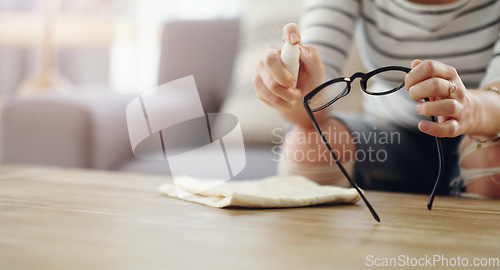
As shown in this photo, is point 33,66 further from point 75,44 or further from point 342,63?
point 342,63

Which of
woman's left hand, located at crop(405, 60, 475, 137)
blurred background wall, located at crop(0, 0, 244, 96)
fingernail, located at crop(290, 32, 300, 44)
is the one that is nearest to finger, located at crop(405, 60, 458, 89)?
woman's left hand, located at crop(405, 60, 475, 137)

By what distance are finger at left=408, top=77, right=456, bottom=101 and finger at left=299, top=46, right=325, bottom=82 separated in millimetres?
145

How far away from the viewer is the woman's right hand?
554mm

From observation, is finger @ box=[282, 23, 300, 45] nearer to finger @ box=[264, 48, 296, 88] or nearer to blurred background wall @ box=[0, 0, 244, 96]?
finger @ box=[264, 48, 296, 88]

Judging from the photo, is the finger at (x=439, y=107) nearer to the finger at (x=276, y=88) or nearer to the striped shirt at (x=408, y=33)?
the finger at (x=276, y=88)

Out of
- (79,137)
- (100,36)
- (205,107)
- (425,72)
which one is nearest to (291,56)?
(425,72)

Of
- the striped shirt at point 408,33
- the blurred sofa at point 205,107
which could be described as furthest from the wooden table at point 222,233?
the blurred sofa at point 205,107

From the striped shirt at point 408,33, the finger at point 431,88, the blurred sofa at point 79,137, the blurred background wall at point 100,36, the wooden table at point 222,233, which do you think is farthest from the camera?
the blurred background wall at point 100,36

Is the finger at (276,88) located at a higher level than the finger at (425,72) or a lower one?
lower

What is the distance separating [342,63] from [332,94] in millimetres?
368

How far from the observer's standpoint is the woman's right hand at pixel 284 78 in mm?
554

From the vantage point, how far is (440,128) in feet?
1.61

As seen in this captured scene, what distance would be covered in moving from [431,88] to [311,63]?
0.17m

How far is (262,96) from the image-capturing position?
0.64 meters
